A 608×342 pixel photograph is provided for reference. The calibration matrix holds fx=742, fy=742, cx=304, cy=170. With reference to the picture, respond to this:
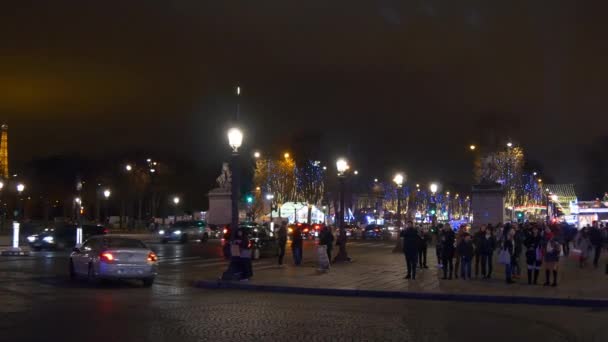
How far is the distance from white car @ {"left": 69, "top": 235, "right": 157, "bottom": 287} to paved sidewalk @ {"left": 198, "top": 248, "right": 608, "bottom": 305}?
187 centimetres

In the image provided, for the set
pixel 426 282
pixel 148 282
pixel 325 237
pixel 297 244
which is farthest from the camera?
pixel 297 244

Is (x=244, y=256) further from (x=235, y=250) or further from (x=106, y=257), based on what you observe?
(x=106, y=257)

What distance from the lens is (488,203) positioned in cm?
5062

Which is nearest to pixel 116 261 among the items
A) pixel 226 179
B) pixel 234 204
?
pixel 234 204

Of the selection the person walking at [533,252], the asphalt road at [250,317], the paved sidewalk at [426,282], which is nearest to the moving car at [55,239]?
the paved sidewalk at [426,282]

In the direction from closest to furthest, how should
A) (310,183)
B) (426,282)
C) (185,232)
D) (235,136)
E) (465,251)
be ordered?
(426,282), (465,251), (235,136), (185,232), (310,183)

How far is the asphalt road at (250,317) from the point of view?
12.4 meters

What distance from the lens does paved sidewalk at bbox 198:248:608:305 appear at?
64.8 ft

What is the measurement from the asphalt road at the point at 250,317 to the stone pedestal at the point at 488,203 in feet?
109

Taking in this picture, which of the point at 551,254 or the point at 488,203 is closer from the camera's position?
the point at 551,254

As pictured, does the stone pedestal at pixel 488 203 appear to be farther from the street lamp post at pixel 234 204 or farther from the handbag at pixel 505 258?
the street lamp post at pixel 234 204

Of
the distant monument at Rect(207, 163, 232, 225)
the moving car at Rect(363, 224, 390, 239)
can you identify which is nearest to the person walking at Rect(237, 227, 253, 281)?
the moving car at Rect(363, 224, 390, 239)

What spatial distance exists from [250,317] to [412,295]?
247 inches

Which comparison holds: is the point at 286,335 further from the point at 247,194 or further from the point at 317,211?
the point at 317,211
